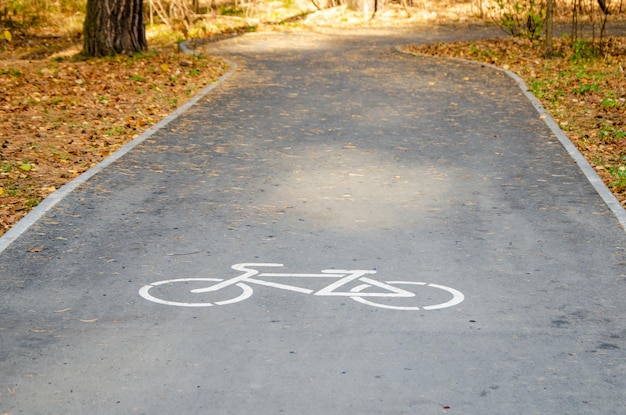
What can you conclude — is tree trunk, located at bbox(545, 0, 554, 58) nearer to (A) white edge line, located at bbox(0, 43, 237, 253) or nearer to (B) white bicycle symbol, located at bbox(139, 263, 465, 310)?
(A) white edge line, located at bbox(0, 43, 237, 253)

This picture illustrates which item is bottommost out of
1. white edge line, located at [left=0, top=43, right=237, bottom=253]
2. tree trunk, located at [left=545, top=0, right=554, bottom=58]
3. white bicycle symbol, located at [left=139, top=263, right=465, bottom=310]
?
white bicycle symbol, located at [left=139, top=263, right=465, bottom=310]

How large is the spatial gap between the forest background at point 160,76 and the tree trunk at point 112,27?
38 cm

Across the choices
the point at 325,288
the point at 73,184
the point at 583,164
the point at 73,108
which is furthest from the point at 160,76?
the point at 325,288

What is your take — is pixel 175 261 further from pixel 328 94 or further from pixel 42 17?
pixel 42 17

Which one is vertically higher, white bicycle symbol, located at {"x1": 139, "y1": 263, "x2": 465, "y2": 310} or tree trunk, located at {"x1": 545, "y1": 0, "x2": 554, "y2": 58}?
tree trunk, located at {"x1": 545, "y1": 0, "x2": 554, "y2": 58}

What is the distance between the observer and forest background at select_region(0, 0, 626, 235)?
11.3 metres

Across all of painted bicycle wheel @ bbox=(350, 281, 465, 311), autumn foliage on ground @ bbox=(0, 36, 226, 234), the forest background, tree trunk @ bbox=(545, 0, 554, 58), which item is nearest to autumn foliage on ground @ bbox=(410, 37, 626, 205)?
the forest background

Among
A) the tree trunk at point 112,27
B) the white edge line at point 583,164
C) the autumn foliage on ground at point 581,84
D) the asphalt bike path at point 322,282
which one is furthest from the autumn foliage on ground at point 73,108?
the autumn foliage on ground at point 581,84

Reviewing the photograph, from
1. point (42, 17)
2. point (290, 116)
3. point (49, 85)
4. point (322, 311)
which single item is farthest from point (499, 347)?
point (42, 17)

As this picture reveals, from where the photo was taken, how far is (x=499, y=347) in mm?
5715

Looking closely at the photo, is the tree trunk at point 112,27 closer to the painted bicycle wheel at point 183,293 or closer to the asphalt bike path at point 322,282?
the asphalt bike path at point 322,282

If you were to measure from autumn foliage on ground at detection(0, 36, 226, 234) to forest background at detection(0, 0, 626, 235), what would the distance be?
0.02 metres

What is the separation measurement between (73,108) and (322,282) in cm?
910

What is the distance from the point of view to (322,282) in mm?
6953
